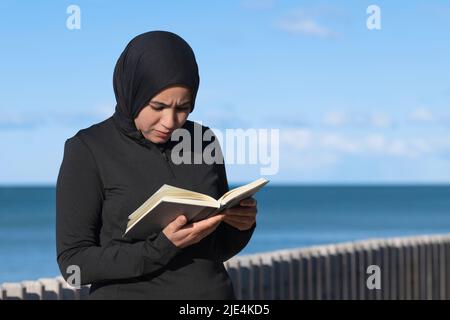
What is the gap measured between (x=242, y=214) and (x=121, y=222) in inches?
17.9

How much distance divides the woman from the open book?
1.4 inches

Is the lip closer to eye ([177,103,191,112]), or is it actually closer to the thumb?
eye ([177,103,191,112])

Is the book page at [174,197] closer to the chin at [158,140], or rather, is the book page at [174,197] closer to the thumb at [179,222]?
the thumb at [179,222]

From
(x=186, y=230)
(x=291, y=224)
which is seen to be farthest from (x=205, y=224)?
(x=291, y=224)

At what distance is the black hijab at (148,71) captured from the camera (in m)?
3.79

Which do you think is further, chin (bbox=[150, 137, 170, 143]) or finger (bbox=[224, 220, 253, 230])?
finger (bbox=[224, 220, 253, 230])

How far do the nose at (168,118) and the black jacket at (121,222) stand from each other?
0.19 metres

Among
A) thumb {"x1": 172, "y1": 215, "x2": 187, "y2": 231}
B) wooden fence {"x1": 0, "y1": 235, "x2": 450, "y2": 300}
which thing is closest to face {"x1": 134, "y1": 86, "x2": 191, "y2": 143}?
thumb {"x1": 172, "y1": 215, "x2": 187, "y2": 231}

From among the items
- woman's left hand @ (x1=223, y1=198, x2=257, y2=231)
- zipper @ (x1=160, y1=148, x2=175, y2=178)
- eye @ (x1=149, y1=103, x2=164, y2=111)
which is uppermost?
eye @ (x1=149, y1=103, x2=164, y2=111)

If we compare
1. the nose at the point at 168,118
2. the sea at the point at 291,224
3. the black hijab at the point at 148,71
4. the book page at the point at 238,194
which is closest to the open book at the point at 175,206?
the book page at the point at 238,194

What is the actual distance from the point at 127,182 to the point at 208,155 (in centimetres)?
38

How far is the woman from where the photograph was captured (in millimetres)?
3791

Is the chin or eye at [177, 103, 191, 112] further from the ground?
eye at [177, 103, 191, 112]

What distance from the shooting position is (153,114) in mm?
3820
